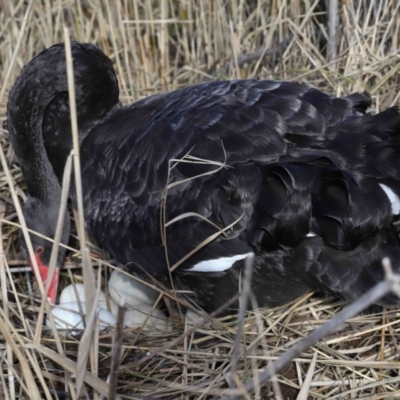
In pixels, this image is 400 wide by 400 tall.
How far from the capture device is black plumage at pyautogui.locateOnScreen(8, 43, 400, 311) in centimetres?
234

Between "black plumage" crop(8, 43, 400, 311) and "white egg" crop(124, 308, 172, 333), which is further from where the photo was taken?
"white egg" crop(124, 308, 172, 333)

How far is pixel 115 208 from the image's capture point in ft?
9.20

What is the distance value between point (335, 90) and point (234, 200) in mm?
1473

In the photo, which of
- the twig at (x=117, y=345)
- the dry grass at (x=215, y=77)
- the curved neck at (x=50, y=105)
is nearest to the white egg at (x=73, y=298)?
the dry grass at (x=215, y=77)

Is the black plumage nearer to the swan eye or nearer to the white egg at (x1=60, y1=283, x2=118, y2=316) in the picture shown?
the swan eye

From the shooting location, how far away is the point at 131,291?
293cm

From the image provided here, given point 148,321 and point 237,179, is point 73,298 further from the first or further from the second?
point 237,179

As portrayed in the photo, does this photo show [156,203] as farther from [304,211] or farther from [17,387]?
[17,387]

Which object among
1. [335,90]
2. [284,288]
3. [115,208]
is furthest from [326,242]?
[335,90]

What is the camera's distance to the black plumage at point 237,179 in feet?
7.69

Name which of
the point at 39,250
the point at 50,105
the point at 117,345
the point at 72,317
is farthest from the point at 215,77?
the point at 117,345

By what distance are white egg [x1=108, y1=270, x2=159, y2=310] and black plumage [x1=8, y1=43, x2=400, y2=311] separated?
0.39ft

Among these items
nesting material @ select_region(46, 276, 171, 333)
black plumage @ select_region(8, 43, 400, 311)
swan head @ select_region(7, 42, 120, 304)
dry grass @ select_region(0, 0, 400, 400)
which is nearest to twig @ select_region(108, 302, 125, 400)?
dry grass @ select_region(0, 0, 400, 400)

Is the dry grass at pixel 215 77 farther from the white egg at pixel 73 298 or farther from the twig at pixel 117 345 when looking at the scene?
the twig at pixel 117 345
